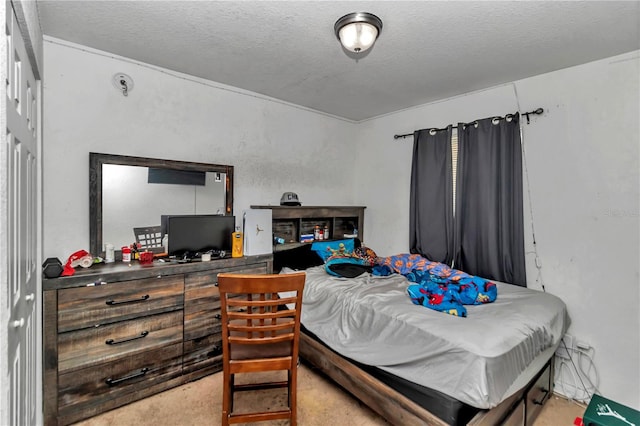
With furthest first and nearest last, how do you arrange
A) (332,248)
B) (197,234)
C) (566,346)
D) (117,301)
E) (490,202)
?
(332,248)
(490,202)
(197,234)
(566,346)
(117,301)

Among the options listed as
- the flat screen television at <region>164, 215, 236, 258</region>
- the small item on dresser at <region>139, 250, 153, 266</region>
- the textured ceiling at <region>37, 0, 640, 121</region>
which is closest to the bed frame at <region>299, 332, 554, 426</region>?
the flat screen television at <region>164, 215, 236, 258</region>

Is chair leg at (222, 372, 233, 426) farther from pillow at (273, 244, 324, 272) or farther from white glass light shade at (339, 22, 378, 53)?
white glass light shade at (339, 22, 378, 53)

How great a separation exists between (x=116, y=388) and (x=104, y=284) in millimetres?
721

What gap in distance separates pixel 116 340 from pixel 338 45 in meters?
2.55

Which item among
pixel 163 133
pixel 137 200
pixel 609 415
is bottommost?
pixel 609 415

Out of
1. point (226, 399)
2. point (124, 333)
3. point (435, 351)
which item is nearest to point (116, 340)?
point (124, 333)

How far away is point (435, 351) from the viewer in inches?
63.7

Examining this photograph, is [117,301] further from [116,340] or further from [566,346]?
[566,346]

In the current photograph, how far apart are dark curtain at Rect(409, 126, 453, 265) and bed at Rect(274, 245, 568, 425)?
808 millimetres

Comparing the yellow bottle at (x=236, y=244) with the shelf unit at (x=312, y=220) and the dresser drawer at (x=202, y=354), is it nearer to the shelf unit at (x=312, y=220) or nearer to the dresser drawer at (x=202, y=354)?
the shelf unit at (x=312, y=220)

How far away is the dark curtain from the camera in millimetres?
3084

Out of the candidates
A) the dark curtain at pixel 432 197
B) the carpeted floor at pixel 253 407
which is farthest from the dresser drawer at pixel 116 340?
the dark curtain at pixel 432 197

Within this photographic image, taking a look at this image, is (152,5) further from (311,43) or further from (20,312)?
(20,312)

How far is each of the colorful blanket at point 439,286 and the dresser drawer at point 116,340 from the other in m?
1.77
